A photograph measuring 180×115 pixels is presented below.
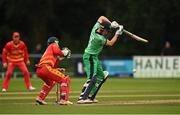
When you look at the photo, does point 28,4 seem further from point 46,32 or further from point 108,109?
point 108,109

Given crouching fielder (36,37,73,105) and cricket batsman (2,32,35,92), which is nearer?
crouching fielder (36,37,73,105)

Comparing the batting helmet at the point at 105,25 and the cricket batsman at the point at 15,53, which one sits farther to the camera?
the cricket batsman at the point at 15,53

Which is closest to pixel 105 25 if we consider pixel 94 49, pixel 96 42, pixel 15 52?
pixel 96 42

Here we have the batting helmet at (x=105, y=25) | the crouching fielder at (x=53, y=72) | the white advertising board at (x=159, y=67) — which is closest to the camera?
the crouching fielder at (x=53, y=72)

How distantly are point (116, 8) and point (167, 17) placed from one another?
3.70m

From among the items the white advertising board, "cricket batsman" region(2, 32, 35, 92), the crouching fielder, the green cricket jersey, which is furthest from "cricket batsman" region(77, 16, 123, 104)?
the white advertising board

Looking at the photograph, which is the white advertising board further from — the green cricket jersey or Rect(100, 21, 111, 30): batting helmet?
Rect(100, 21, 111, 30): batting helmet

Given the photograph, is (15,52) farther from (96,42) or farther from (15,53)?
(96,42)

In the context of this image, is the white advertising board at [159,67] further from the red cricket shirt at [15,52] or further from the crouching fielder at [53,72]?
the crouching fielder at [53,72]

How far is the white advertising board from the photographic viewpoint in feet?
129

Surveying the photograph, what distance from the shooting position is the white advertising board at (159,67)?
1549 inches

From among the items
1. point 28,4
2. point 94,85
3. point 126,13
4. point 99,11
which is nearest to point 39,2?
point 28,4

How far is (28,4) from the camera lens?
181ft

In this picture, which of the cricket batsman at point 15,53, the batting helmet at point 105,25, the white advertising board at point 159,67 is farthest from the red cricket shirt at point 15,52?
the white advertising board at point 159,67
